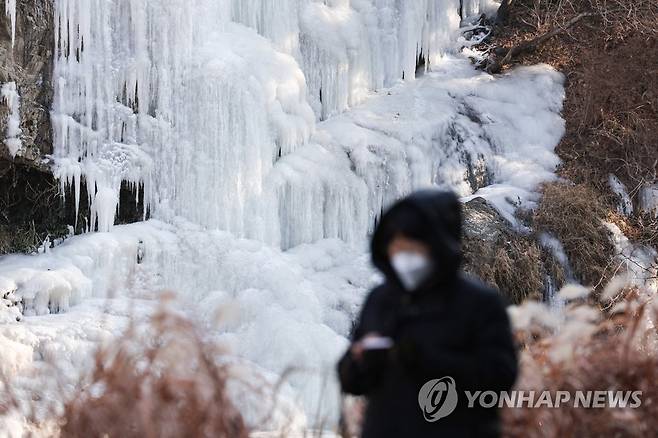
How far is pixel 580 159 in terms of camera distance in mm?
12570

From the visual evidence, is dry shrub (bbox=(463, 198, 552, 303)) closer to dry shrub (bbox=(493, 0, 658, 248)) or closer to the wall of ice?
the wall of ice

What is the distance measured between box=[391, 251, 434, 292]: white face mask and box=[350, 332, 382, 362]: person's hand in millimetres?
161

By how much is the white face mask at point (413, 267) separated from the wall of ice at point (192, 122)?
7657mm

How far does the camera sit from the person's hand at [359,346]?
186cm

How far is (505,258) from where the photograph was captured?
9.77 metres

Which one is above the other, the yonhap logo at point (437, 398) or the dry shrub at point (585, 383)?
the yonhap logo at point (437, 398)

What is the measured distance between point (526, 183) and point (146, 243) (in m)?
5.99

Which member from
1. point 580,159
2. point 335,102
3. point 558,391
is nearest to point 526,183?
point 580,159

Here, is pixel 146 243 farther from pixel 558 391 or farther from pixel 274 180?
pixel 558 391

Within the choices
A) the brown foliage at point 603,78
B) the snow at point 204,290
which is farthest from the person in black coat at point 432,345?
the brown foliage at point 603,78

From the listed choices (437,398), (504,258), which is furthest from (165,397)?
(504,258)

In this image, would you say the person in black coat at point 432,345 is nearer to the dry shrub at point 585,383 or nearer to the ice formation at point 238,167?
the dry shrub at point 585,383

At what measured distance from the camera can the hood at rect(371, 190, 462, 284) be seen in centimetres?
182

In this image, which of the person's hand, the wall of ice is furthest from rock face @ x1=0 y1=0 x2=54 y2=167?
the person's hand
